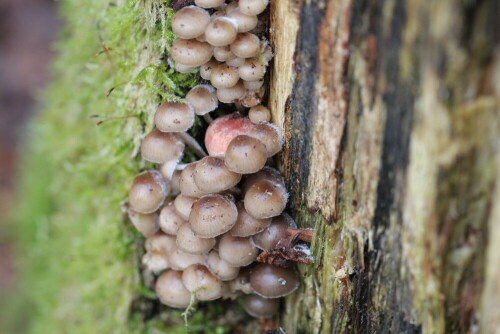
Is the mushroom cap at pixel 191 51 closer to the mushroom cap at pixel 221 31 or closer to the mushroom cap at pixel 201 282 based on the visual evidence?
the mushroom cap at pixel 221 31

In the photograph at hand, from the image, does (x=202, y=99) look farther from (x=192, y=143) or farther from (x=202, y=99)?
(x=192, y=143)

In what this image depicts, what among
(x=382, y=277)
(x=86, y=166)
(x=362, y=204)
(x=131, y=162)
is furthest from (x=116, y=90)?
(x=382, y=277)

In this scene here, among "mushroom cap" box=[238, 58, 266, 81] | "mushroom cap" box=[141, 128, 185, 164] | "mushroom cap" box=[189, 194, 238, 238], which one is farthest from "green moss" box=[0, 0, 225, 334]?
"mushroom cap" box=[189, 194, 238, 238]

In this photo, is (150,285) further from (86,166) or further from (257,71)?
(257,71)

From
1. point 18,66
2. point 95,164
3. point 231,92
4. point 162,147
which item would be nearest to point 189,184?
point 162,147

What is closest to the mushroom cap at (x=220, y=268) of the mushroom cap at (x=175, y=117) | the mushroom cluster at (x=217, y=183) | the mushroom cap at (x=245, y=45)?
the mushroom cluster at (x=217, y=183)
